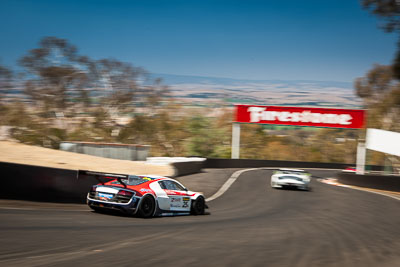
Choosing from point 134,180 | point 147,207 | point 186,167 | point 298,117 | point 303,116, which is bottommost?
point 186,167

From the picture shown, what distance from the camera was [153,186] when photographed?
11.8m

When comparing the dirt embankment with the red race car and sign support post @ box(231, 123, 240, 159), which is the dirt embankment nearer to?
the red race car

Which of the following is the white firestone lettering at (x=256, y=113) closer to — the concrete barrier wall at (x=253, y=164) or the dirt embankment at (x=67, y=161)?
the concrete barrier wall at (x=253, y=164)

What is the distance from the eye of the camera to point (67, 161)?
87.4ft

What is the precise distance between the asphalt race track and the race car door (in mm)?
368

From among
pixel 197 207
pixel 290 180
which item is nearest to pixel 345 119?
pixel 290 180

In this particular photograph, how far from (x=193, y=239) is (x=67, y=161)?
1977 cm

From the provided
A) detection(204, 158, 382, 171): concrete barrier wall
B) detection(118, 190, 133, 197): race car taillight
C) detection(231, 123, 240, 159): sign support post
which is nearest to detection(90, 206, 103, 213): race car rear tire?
detection(118, 190, 133, 197): race car taillight

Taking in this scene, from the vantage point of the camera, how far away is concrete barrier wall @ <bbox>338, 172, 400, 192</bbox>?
26578 mm

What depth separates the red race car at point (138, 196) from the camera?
11.0 metres

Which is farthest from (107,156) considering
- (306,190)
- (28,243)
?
(28,243)

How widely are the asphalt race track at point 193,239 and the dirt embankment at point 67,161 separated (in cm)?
1217

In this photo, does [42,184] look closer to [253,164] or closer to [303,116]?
[253,164]

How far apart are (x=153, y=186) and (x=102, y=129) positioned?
2056 inches
